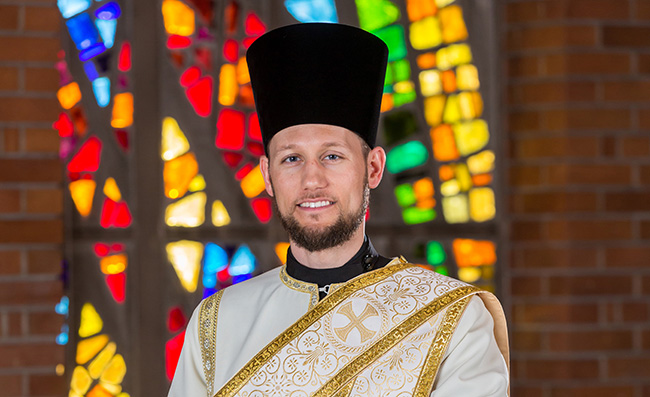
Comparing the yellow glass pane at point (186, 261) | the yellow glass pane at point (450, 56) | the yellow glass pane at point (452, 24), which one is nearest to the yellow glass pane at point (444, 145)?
the yellow glass pane at point (450, 56)

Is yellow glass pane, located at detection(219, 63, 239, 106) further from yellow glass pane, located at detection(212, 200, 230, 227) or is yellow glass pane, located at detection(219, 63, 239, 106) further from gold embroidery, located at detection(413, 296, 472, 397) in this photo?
gold embroidery, located at detection(413, 296, 472, 397)

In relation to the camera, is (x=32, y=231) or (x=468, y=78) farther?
(x=468, y=78)

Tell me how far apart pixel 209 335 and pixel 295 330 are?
0.23 m

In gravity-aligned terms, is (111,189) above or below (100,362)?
above

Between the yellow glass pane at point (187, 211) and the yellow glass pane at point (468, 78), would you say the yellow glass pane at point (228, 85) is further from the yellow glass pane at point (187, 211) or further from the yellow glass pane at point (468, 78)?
the yellow glass pane at point (468, 78)

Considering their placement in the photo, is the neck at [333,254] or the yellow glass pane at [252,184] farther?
the yellow glass pane at [252,184]

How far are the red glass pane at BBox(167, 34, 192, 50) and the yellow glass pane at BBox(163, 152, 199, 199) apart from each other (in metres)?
0.41

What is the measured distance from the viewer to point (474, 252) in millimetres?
3268

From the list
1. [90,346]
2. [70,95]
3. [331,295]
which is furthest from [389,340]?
[70,95]

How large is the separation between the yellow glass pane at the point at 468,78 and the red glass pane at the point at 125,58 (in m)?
1.28

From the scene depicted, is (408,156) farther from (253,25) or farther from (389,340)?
(389,340)

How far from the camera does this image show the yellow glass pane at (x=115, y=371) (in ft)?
10.2

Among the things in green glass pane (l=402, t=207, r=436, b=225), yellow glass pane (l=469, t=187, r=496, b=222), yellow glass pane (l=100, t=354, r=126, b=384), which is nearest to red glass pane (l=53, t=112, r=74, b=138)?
yellow glass pane (l=100, t=354, r=126, b=384)

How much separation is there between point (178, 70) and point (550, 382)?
71.0 inches
